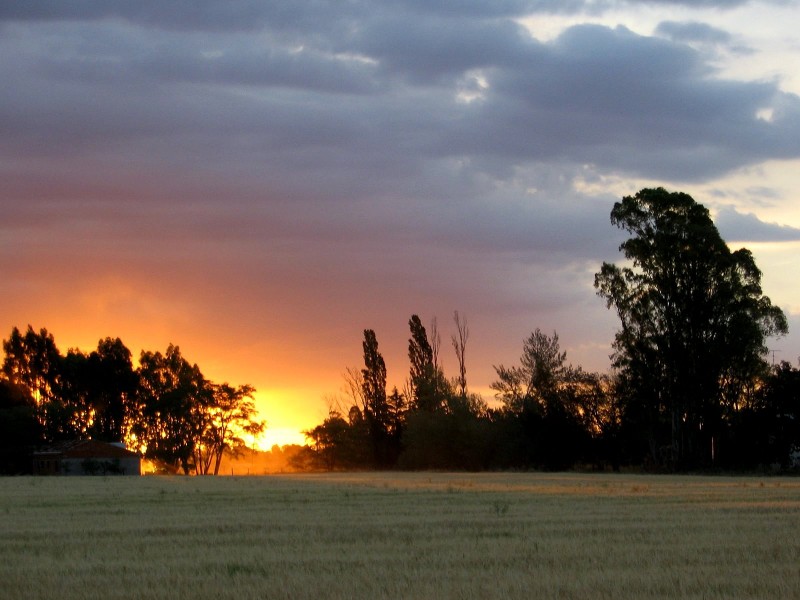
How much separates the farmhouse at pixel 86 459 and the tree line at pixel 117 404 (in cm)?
442

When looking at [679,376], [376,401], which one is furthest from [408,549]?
[376,401]

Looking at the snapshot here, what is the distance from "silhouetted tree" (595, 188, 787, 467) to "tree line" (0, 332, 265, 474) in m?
58.2

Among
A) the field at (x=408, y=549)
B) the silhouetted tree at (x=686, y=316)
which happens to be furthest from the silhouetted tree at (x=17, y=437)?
the field at (x=408, y=549)

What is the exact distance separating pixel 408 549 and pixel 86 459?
274ft

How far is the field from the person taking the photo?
1243cm

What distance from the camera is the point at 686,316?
58.2 metres

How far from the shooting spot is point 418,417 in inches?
3418

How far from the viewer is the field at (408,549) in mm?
12430

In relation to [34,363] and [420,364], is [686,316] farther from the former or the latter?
[34,363]

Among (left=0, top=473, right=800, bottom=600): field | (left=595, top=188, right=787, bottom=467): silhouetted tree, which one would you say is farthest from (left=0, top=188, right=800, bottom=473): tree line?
(left=0, top=473, right=800, bottom=600): field

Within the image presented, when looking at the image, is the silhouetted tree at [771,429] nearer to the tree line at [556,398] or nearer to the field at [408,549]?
the tree line at [556,398]

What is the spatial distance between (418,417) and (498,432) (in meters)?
8.88

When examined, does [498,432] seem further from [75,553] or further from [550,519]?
[75,553]

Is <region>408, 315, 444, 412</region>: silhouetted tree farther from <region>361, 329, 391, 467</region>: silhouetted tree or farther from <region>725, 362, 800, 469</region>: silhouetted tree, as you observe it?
<region>725, 362, 800, 469</region>: silhouetted tree
